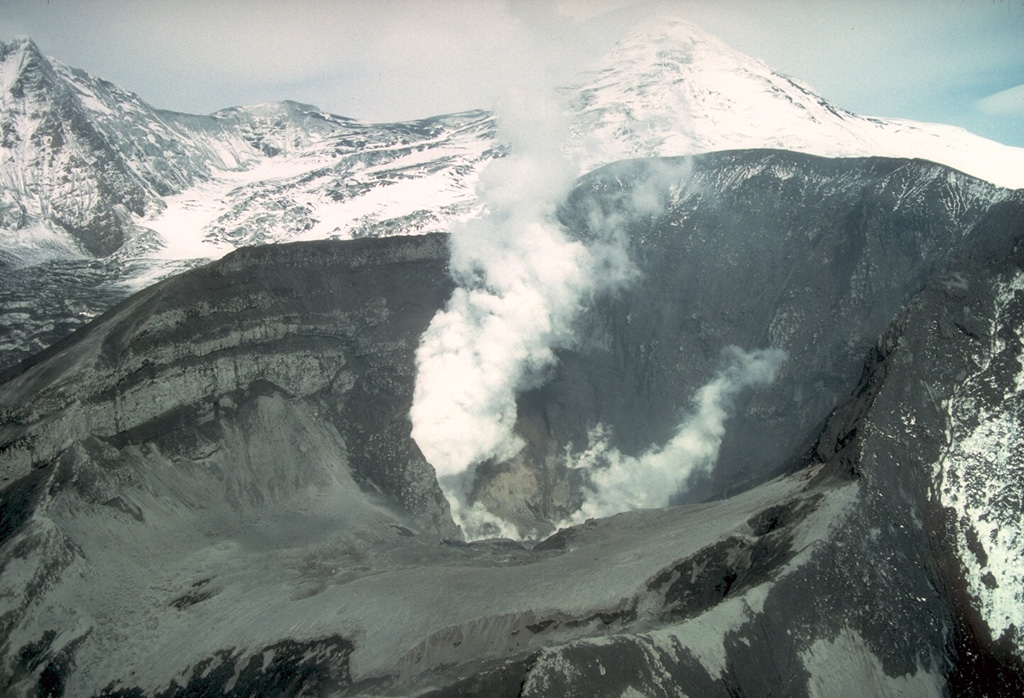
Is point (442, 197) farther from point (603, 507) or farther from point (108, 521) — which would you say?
point (108, 521)

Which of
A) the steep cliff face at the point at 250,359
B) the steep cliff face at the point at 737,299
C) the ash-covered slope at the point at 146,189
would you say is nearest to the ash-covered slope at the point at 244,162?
the ash-covered slope at the point at 146,189

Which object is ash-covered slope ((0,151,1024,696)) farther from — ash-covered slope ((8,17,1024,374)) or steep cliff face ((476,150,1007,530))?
ash-covered slope ((8,17,1024,374))

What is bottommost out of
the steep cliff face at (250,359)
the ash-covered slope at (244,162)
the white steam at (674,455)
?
the white steam at (674,455)

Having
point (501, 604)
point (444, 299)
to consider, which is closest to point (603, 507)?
point (444, 299)

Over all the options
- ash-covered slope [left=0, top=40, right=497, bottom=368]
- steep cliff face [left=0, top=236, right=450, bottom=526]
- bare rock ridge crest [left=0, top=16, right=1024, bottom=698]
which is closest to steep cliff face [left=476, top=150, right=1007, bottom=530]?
bare rock ridge crest [left=0, top=16, right=1024, bottom=698]

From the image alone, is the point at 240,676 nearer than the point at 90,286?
Yes

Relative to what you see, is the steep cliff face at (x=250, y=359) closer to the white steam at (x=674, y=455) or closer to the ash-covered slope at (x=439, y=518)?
the ash-covered slope at (x=439, y=518)
